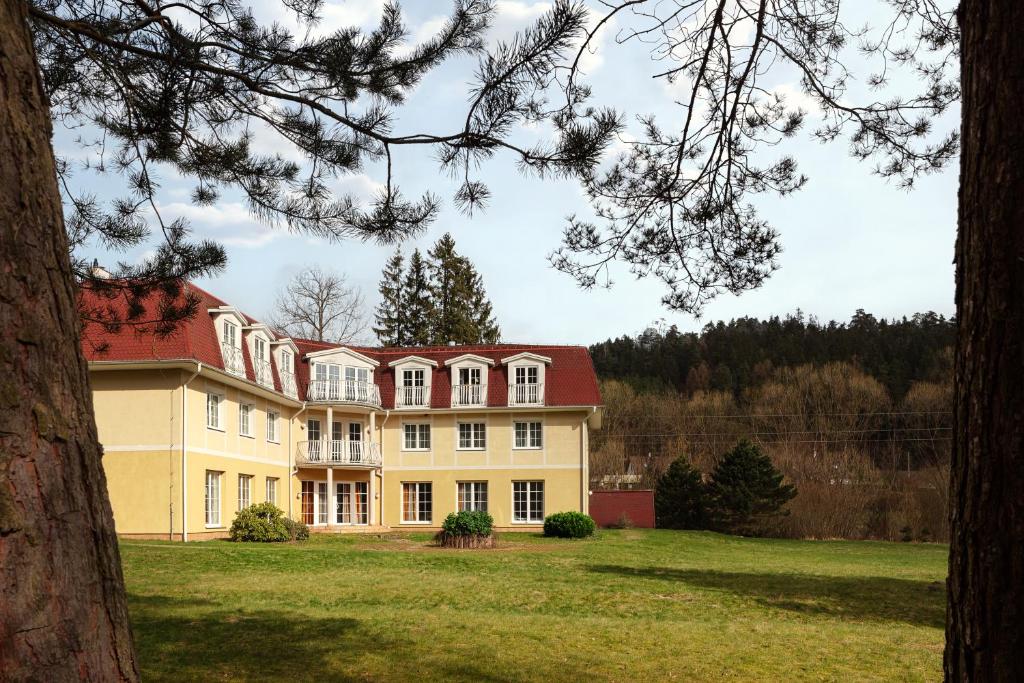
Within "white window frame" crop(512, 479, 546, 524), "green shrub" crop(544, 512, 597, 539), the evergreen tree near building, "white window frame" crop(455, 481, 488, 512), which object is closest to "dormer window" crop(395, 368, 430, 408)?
"white window frame" crop(455, 481, 488, 512)

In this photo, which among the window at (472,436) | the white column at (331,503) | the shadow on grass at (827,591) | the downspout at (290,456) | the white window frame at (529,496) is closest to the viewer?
the shadow on grass at (827,591)

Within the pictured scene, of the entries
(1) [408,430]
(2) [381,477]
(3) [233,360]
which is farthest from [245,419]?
(1) [408,430]

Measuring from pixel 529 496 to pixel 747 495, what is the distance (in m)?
8.21

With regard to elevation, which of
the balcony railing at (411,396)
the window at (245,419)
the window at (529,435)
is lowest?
the window at (529,435)

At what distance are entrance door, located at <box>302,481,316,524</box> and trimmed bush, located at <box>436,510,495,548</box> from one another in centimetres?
1090

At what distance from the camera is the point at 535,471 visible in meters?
33.4

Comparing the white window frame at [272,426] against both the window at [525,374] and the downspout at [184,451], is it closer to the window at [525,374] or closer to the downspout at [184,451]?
the downspout at [184,451]

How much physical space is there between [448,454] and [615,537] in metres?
8.30

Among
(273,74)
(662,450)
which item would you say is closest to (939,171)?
(273,74)

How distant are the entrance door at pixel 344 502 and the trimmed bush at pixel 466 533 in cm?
1139

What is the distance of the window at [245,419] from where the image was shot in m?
27.4

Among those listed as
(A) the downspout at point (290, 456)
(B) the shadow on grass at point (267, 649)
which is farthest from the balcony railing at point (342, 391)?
(B) the shadow on grass at point (267, 649)

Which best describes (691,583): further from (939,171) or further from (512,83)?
(512,83)

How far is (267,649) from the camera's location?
27.9 ft
